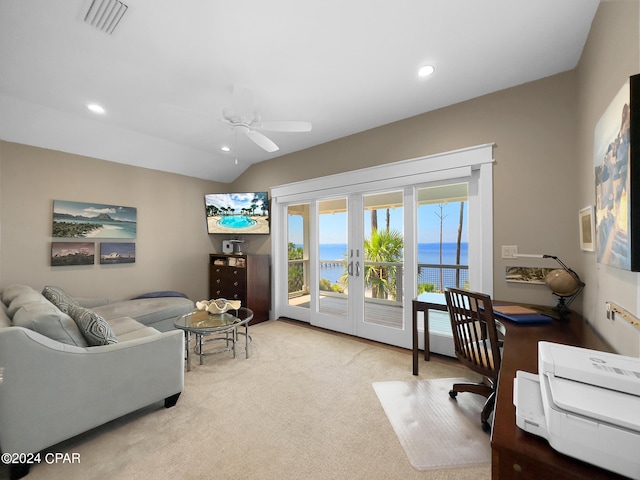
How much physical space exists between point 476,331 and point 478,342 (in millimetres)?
81

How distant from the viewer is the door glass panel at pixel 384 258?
320 cm

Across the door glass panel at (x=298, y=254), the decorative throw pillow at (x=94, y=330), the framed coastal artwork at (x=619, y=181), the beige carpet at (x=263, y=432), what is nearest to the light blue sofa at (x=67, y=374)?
the decorative throw pillow at (x=94, y=330)

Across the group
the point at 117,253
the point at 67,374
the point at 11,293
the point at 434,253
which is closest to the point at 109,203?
the point at 117,253

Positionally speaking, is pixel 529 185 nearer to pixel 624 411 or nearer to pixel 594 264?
pixel 594 264

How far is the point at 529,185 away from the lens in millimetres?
2340

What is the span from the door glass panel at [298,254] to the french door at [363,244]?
0.05ft

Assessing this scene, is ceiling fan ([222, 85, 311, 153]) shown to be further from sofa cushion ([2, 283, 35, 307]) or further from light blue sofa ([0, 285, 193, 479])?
sofa cushion ([2, 283, 35, 307])

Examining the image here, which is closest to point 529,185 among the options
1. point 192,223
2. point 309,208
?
point 309,208

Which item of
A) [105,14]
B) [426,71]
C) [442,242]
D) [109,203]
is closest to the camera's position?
[105,14]

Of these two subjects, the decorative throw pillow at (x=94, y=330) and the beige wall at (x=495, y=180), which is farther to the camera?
the decorative throw pillow at (x=94, y=330)

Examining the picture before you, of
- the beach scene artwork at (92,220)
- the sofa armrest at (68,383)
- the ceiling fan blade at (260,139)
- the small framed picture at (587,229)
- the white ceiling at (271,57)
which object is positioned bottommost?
the sofa armrest at (68,383)

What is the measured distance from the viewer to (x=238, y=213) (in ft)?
15.0

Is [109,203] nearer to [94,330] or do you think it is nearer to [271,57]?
[94,330]

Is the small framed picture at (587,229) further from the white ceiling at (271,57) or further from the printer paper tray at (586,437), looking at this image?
the printer paper tray at (586,437)
